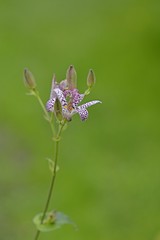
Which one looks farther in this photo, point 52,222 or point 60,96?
point 52,222

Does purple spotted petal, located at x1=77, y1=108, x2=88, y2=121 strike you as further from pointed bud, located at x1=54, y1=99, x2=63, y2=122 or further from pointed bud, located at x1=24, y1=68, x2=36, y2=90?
pointed bud, located at x1=24, y1=68, x2=36, y2=90

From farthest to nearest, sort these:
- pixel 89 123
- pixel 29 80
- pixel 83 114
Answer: pixel 89 123 < pixel 29 80 < pixel 83 114

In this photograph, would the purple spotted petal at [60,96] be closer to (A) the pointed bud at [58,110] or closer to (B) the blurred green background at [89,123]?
(A) the pointed bud at [58,110]

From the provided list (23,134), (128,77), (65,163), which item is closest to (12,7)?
(128,77)

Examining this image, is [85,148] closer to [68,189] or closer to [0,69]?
[68,189]

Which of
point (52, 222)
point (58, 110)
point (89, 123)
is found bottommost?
point (52, 222)

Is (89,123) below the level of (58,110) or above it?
below

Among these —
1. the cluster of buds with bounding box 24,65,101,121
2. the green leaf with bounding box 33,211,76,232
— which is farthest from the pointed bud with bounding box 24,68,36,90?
the green leaf with bounding box 33,211,76,232

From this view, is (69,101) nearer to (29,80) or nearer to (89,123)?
(29,80)

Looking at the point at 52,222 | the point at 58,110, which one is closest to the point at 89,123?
the point at 52,222
